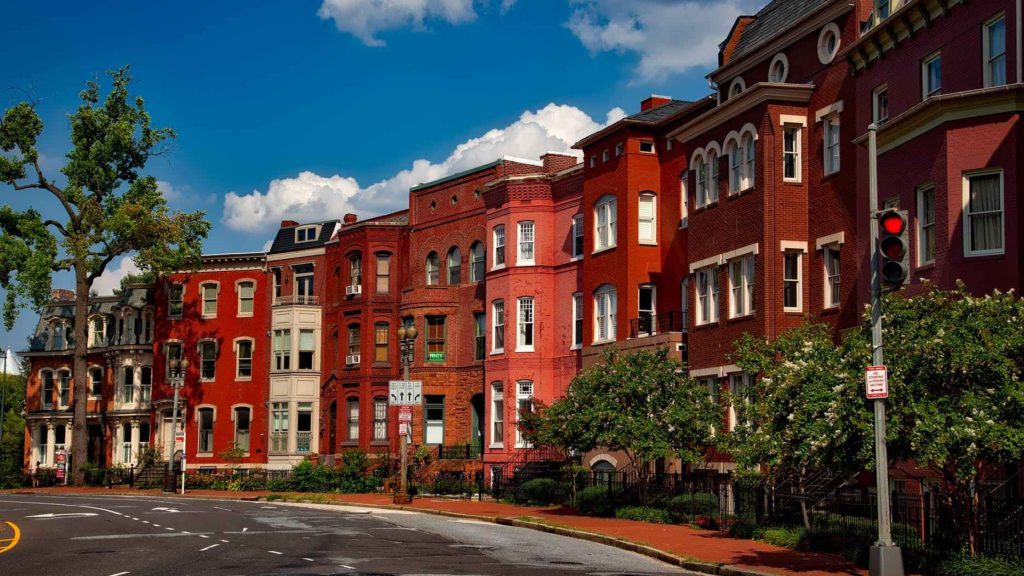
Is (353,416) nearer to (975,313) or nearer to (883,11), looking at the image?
(883,11)

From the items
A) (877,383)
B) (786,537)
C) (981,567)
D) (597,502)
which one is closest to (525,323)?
(597,502)

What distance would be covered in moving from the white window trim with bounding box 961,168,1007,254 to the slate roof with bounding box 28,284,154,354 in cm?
5859

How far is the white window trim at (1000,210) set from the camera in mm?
24453

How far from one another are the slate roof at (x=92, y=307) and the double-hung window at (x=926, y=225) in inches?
2236

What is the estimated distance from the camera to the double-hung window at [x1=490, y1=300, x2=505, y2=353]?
53094 millimetres

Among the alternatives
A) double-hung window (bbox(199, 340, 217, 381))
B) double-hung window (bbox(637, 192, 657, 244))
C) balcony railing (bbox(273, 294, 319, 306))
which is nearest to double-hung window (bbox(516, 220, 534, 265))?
double-hung window (bbox(637, 192, 657, 244))

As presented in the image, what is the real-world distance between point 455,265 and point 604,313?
13190 millimetres

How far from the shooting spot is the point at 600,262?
46969 mm

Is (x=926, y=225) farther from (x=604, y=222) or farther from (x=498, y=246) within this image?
(x=498, y=246)

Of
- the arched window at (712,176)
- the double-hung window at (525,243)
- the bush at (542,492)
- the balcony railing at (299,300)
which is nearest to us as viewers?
the arched window at (712,176)

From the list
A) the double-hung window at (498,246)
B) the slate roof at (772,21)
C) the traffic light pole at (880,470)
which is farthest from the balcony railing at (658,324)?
the traffic light pole at (880,470)

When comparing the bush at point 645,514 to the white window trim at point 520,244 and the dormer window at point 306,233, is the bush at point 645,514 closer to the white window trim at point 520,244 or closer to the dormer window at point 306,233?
the white window trim at point 520,244

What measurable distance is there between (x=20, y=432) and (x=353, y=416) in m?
55.3

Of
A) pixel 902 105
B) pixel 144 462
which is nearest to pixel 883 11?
pixel 902 105
